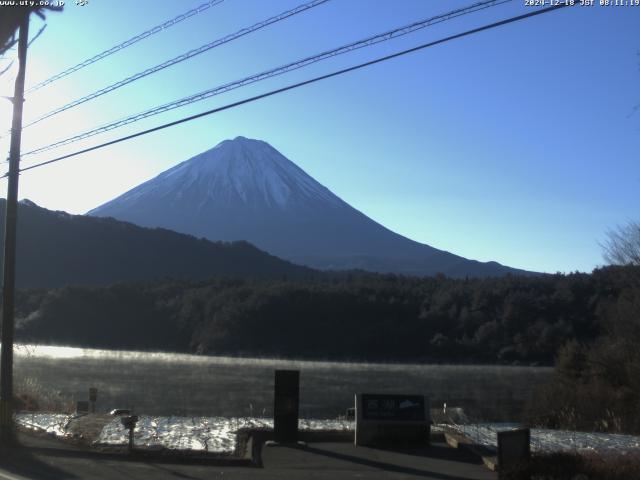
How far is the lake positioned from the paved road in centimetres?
783

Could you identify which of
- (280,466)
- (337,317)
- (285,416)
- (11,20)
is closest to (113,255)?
(337,317)

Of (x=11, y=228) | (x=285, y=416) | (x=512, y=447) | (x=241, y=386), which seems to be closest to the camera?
(x=512, y=447)

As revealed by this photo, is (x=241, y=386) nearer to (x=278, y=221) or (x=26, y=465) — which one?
(x=26, y=465)

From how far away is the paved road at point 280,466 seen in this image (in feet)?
41.0

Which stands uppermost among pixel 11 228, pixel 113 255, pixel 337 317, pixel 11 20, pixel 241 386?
pixel 113 255

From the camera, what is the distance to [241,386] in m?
32.9

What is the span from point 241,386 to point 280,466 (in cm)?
1971

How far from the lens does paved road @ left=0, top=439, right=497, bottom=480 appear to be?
12484 millimetres

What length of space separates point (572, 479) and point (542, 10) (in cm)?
572

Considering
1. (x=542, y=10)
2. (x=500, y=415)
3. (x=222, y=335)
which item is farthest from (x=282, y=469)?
(x=222, y=335)

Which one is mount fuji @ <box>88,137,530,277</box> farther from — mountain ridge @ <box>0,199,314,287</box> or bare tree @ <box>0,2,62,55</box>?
bare tree @ <box>0,2,62,55</box>

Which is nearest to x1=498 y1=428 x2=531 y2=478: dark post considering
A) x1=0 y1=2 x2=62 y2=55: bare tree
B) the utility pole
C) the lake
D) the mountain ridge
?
the utility pole

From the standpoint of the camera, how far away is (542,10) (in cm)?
1049

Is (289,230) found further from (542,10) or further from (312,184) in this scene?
(542,10)
